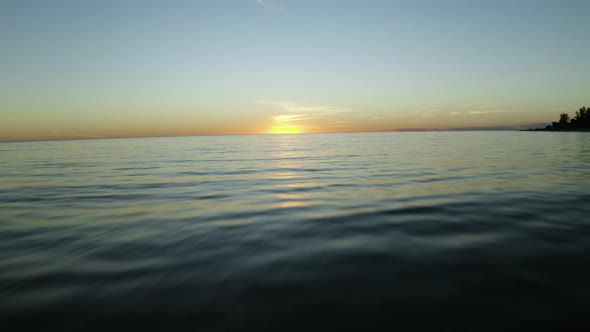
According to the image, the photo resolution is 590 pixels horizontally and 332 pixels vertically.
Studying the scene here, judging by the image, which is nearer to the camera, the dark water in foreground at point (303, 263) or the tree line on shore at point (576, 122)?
the dark water in foreground at point (303, 263)

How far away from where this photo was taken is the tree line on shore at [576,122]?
400ft

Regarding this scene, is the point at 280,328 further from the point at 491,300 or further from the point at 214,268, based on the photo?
the point at 491,300

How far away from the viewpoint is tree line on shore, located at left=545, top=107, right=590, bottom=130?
4803 inches

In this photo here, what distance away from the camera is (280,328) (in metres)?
2.67

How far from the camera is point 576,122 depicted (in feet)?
420

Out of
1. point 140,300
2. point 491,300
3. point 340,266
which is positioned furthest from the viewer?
point 340,266

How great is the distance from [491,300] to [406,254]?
4.63 feet

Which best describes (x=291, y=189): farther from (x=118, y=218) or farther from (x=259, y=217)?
(x=118, y=218)

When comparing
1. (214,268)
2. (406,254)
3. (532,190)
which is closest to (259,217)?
(214,268)

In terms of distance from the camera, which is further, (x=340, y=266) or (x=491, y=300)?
(x=340, y=266)

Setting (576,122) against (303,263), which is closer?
(303,263)

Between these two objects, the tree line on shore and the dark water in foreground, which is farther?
the tree line on shore

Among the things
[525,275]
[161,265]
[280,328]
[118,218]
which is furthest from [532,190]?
[118,218]

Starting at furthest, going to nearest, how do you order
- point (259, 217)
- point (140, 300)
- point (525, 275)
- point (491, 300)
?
point (259, 217), point (525, 275), point (140, 300), point (491, 300)
